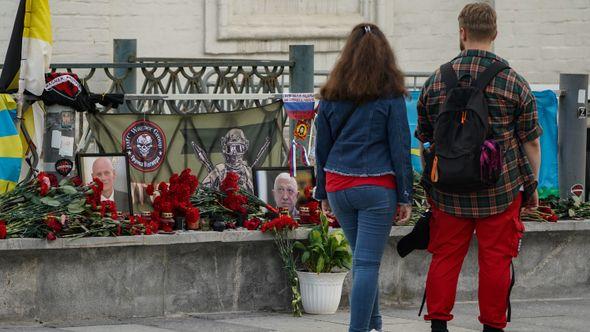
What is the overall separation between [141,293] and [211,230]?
2.06ft

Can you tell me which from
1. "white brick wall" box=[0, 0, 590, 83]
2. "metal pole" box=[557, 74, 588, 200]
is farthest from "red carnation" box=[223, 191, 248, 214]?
"white brick wall" box=[0, 0, 590, 83]

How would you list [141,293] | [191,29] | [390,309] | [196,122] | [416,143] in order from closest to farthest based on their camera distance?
[141,293] → [390,309] → [196,122] → [416,143] → [191,29]

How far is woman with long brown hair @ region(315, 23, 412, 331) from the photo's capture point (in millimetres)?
6734

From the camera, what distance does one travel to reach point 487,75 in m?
6.91

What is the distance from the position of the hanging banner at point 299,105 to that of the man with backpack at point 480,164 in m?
2.43

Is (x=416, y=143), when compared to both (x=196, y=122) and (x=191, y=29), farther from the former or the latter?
(x=191, y=29)

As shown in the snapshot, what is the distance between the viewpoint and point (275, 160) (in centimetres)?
964

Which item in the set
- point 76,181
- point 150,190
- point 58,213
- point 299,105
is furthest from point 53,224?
point 299,105

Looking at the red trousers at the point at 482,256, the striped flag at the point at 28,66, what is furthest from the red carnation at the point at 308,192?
the red trousers at the point at 482,256

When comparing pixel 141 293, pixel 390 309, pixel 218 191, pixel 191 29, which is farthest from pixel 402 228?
pixel 191 29

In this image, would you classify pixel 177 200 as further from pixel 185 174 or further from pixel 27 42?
pixel 27 42

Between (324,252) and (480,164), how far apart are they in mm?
1837

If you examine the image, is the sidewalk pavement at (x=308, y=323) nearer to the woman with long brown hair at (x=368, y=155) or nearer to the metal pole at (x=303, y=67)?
the woman with long brown hair at (x=368, y=155)

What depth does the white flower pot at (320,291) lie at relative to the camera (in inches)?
328
